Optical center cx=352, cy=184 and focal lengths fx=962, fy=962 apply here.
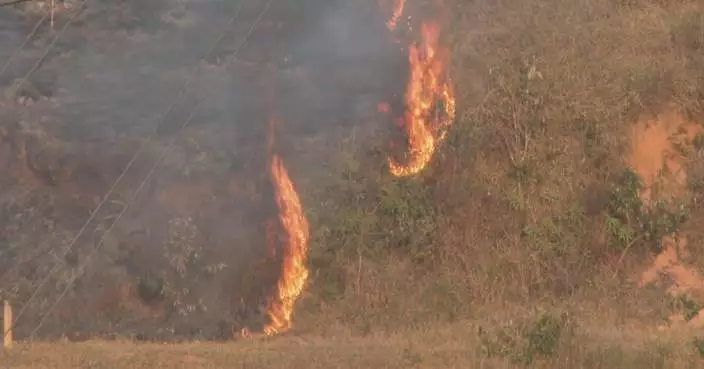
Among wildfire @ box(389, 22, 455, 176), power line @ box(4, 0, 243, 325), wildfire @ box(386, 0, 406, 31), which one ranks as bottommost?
power line @ box(4, 0, 243, 325)

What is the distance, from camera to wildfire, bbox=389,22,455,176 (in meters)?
14.8

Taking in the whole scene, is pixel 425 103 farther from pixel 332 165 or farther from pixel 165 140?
pixel 165 140

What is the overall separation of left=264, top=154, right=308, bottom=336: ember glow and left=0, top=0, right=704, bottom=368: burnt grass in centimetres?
17

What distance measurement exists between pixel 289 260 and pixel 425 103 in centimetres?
341

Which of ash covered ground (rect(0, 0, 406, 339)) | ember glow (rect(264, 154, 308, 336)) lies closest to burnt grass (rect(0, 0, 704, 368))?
ash covered ground (rect(0, 0, 406, 339))

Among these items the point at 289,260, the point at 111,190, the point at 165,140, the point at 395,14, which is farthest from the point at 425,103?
the point at 111,190

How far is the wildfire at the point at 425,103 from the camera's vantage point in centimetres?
1482

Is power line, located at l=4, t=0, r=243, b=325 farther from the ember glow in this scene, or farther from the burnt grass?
the ember glow

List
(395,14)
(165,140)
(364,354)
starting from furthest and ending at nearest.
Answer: (395,14) < (165,140) < (364,354)

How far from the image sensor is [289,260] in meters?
14.1

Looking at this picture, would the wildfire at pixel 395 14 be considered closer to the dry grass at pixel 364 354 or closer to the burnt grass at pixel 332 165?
A: the burnt grass at pixel 332 165

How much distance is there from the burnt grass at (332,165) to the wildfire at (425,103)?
209 mm

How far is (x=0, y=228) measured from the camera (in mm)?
15555

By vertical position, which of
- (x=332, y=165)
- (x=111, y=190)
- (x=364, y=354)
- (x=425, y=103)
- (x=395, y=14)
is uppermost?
(x=395, y=14)
